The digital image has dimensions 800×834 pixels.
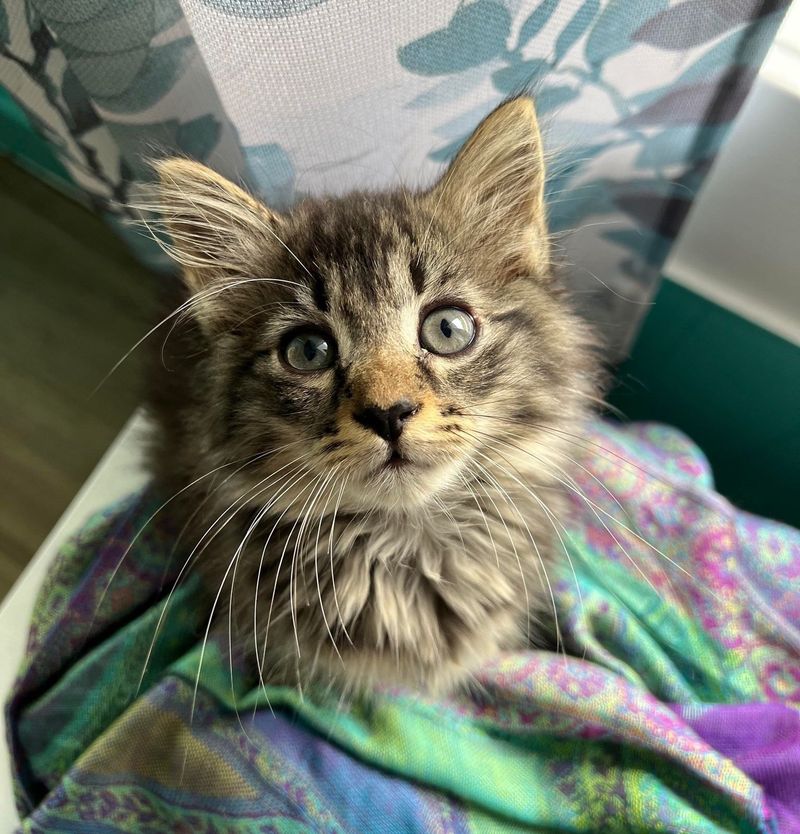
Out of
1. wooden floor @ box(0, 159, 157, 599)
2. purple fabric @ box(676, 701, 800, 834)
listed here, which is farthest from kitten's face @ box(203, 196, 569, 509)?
wooden floor @ box(0, 159, 157, 599)

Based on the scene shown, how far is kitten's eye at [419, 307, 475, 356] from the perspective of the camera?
863 mm

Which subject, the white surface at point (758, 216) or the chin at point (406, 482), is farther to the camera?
the white surface at point (758, 216)

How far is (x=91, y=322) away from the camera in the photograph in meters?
1.72

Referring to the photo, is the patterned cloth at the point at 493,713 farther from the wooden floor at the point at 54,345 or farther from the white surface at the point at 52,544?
the wooden floor at the point at 54,345

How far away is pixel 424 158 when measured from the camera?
1197 millimetres

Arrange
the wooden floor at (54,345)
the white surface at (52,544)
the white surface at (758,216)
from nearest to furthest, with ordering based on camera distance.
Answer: the white surface at (758,216) → the white surface at (52,544) → the wooden floor at (54,345)

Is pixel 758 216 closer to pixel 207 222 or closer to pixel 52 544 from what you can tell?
pixel 207 222

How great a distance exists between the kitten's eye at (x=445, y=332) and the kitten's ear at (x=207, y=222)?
26cm

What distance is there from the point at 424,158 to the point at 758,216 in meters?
0.62

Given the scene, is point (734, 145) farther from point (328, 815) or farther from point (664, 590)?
point (328, 815)

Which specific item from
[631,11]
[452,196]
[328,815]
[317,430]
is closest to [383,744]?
[328,815]

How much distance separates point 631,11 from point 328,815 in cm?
119

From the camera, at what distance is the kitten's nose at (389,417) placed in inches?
30.3

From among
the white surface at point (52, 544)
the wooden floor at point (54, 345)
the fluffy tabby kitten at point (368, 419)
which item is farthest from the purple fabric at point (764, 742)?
the wooden floor at point (54, 345)
